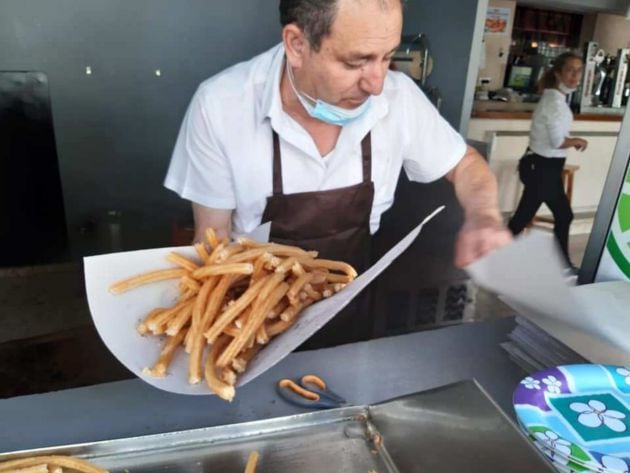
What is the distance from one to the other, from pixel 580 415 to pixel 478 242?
1.20ft

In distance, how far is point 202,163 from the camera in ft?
5.32

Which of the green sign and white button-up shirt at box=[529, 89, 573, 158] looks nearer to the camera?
the green sign

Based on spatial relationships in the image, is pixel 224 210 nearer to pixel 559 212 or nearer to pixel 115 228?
pixel 115 228

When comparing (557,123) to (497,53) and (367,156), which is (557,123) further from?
(497,53)

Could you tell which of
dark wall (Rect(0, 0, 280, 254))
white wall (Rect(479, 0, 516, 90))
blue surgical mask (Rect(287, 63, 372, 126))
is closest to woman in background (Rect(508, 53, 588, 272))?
dark wall (Rect(0, 0, 280, 254))

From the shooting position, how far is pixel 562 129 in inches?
174

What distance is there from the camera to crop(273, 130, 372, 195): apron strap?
5.32 ft

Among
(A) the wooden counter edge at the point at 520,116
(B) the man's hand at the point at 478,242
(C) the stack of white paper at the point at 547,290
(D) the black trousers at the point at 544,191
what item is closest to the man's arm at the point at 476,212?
(B) the man's hand at the point at 478,242

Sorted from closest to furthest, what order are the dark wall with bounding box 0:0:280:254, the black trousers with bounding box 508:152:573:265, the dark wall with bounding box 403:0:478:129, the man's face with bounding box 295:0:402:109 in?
the man's face with bounding box 295:0:402:109 < the dark wall with bounding box 0:0:280:254 < the dark wall with bounding box 403:0:478:129 < the black trousers with bounding box 508:152:573:265

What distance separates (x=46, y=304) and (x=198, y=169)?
2.18 metres

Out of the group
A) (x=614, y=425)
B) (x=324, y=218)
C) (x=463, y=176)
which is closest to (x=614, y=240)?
(x=463, y=176)

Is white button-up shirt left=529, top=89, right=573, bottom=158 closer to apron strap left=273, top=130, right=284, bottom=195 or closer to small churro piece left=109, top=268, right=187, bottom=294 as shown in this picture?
apron strap left=273, top=130, right=284, bottom=195

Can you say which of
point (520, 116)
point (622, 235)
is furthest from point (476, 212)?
point (520, 116)

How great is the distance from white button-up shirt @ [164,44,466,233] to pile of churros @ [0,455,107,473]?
36.3 inches
